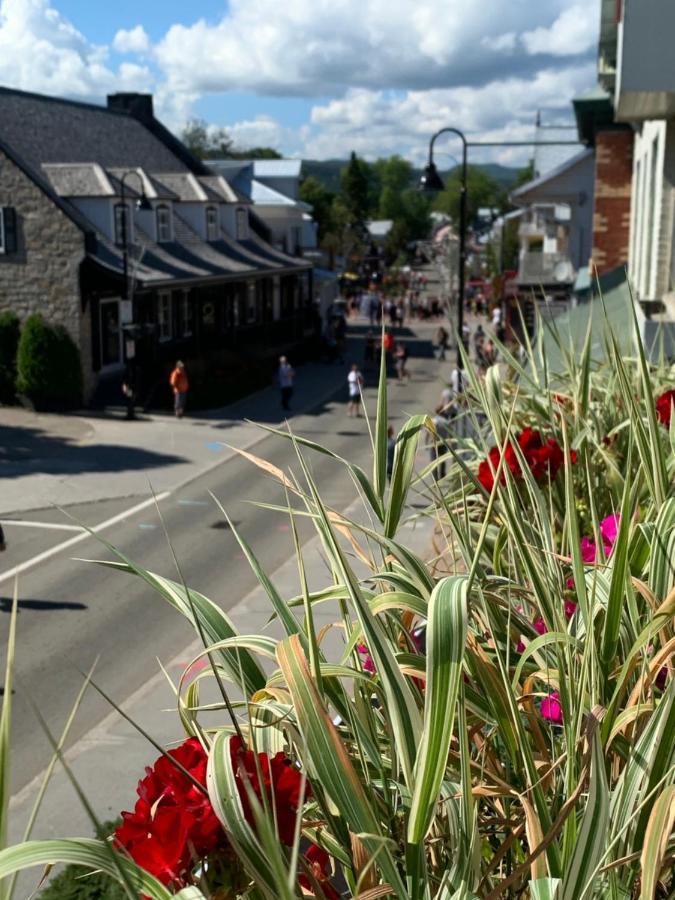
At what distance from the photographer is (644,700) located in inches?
116

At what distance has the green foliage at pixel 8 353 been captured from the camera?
97.2 ft

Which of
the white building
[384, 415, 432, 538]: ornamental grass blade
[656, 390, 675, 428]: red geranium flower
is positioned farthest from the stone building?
[384, 415, 432, 538]: ornamental grass blade

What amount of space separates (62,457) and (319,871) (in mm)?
22416

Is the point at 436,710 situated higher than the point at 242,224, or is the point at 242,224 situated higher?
the point at 242,224

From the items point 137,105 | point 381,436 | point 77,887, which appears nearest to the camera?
point 381,436

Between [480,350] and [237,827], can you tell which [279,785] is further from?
[480,350]

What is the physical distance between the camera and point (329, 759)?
2330mm

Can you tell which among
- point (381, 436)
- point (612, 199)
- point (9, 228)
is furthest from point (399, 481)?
point (9, 228)

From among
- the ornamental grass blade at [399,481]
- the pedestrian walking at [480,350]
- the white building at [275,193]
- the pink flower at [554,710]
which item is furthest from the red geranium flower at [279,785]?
the white building at [275,193]

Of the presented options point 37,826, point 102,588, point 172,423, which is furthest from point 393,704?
point 172,423

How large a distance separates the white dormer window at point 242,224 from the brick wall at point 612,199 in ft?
72.5

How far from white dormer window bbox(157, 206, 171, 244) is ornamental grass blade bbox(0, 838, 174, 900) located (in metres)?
35.0

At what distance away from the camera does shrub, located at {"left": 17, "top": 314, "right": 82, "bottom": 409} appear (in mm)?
29203

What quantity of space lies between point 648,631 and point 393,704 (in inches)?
26.6
